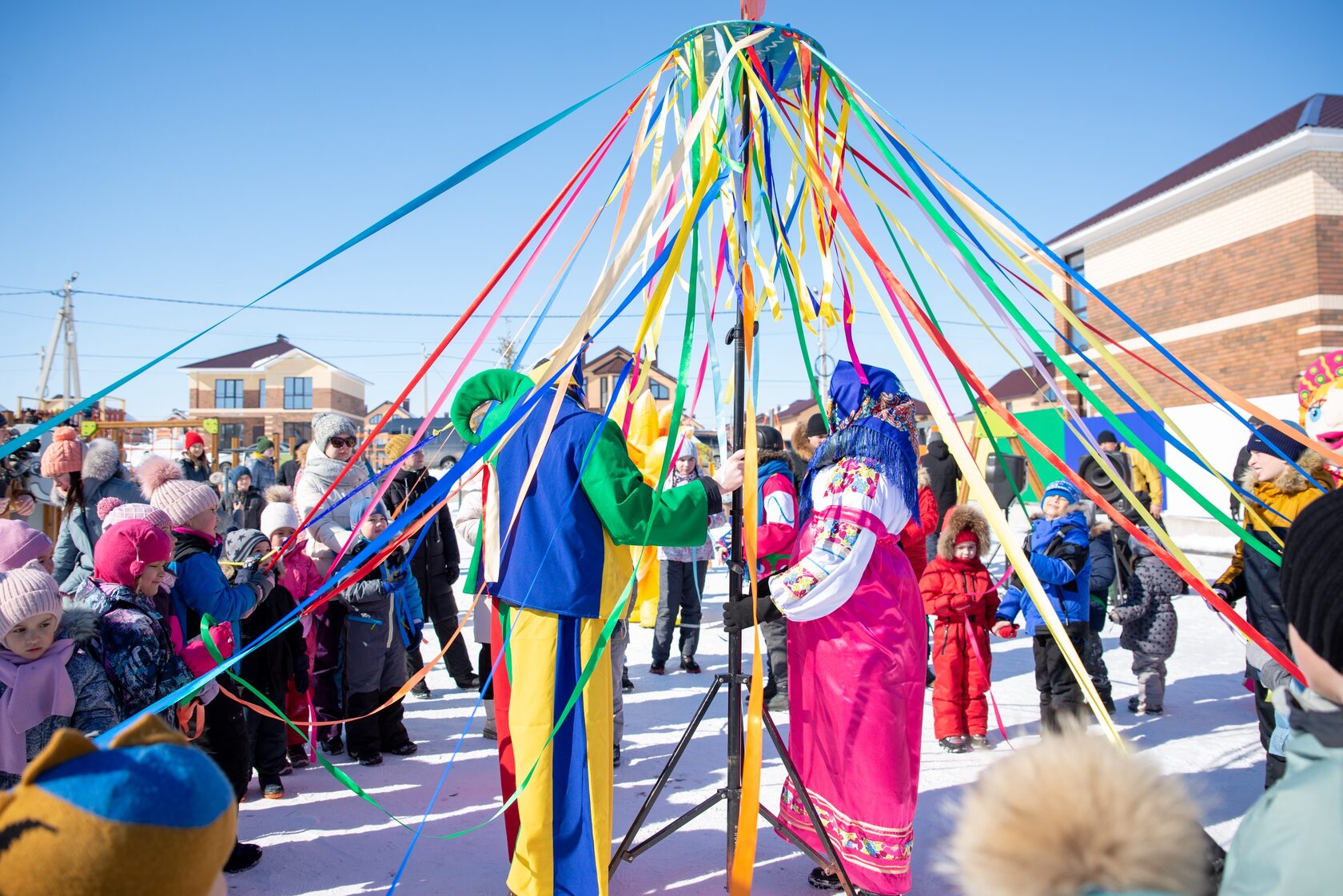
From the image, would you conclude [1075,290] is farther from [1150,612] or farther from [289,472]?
[289,472]

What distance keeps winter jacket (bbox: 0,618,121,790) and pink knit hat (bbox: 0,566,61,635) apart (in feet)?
0.50

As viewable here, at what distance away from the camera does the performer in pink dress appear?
246cm

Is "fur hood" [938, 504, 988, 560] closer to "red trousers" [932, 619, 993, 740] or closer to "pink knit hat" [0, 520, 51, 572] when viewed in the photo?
"red trousers" [932, 619, 993, 740]

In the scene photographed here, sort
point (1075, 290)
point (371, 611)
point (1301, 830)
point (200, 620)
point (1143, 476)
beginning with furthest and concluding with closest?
point (1075, 290), point (1143, 476), point (371, 611), point (200, 620), point (1301, 830)

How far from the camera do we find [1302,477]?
3.19m

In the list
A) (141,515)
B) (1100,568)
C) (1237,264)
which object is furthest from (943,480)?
(1237,264)

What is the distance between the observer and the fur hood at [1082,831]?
0.84 m

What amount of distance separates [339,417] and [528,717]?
105 inches

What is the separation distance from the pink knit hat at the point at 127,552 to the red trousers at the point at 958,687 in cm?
345

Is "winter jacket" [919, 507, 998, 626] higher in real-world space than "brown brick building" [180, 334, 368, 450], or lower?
lower

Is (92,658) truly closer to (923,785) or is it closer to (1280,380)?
(923,785)

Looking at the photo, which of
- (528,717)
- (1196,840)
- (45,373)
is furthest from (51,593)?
(45,373)

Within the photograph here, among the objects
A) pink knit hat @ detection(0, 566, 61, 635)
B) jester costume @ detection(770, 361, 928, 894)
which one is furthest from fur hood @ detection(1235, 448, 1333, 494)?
pink knit hat @ detection(0, 566, 61, 635)

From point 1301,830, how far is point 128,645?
284cm
